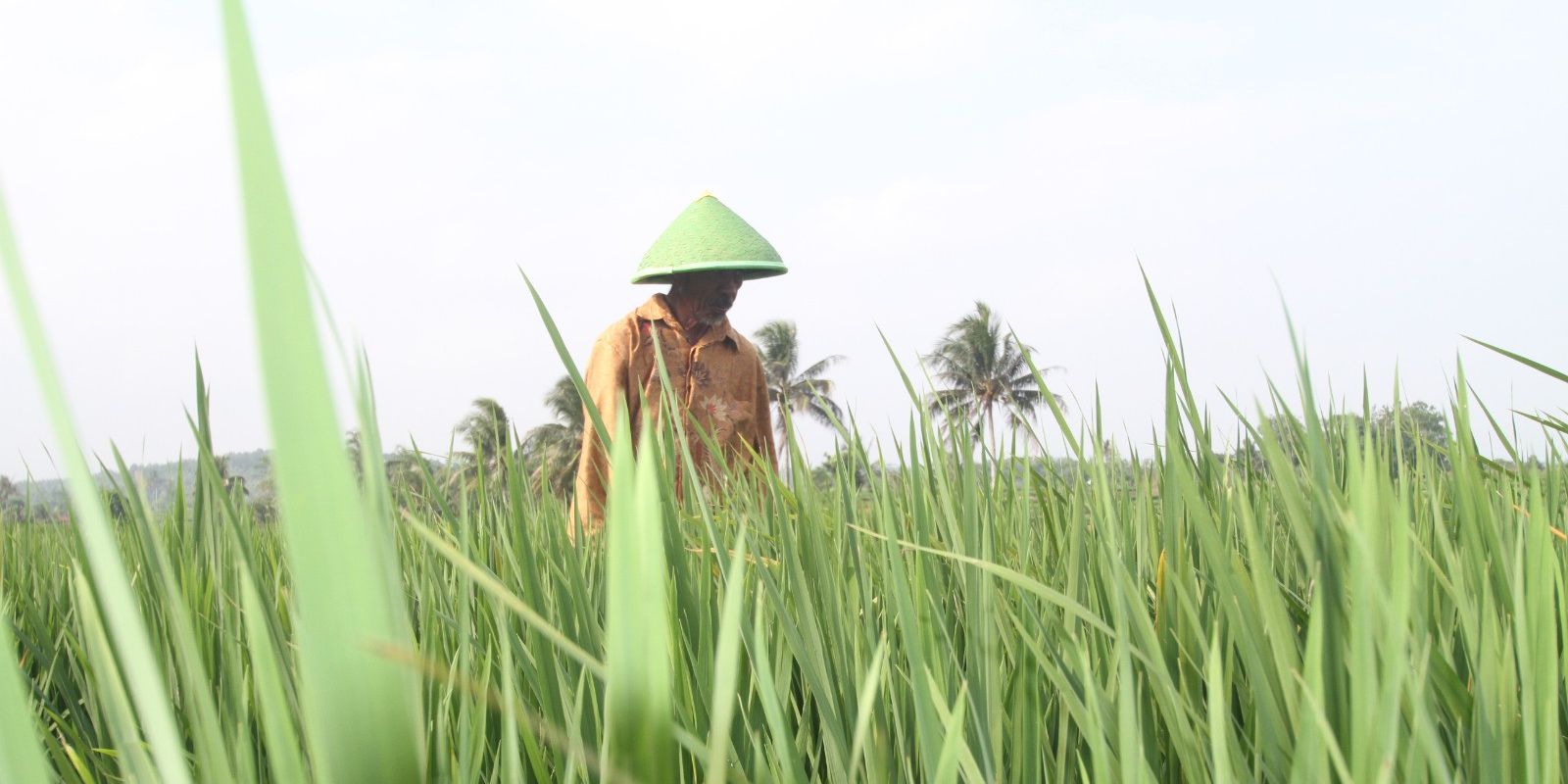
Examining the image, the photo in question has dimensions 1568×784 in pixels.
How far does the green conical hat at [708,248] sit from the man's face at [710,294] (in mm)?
59

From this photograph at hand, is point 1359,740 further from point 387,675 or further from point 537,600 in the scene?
point 537,600

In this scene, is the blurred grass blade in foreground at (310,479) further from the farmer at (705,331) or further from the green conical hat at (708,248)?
the green conical hat at (708,248)

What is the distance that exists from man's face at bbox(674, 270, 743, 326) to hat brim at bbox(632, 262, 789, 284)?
0.05 metres

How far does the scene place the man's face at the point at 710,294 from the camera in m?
3.51

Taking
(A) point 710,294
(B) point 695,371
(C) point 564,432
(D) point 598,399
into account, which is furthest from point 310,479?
(C) point 564,432

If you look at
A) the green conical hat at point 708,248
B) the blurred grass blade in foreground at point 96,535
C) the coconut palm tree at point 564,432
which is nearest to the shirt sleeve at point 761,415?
the green conical hat at point 708,248

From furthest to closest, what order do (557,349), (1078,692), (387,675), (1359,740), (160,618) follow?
1. (160,618)
2. (1078,692)
3. (557,349)
4. (1359,740)
5. (387,675)

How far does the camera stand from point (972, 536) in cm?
60

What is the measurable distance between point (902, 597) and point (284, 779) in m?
0.26

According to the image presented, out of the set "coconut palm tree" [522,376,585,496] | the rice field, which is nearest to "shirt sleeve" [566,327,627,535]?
the rice field

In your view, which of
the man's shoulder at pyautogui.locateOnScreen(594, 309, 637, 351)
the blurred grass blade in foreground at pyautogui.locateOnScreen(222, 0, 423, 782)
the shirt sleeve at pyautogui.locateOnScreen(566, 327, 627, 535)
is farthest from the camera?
the man's shoulder at pyautogui.locateOnScreen(594, 309, 637, 351)

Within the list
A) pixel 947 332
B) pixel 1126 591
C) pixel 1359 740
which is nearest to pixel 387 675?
pixel 1359 740

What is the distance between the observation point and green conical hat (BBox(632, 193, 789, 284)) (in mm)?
3436

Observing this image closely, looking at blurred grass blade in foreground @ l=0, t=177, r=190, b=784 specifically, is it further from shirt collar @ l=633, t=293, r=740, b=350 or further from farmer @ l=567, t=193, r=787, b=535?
shirt collar @ l=633, t=293, r=740, b=350
